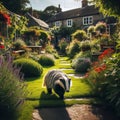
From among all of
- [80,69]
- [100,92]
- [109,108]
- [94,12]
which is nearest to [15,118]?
[109,108]

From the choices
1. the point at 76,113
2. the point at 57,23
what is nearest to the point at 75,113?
the point at 76,113

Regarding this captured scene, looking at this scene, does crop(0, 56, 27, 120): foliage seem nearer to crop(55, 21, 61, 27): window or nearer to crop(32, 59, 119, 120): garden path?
crop(32, 59, 119, 120): garden path

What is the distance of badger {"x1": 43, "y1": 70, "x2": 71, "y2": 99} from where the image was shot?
26.5 feet

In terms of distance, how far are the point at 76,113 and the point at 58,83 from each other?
1346 mm

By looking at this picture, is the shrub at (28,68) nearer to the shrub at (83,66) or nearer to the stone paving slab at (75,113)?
the shrub at (83,66)

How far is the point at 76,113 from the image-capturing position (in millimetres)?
7027

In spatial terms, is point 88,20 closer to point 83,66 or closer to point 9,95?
point 83,66

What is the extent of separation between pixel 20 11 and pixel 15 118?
51.5 metres

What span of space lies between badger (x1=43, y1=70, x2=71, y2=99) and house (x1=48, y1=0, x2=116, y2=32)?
3972cm

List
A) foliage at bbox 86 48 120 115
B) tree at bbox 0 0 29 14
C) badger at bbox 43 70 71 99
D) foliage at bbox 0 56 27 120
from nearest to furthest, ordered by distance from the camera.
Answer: foliage at bbox 0 56 27 120 → foliage at bbox 86 48 120 115 → badger at bbox 43 70 71 99 → tree at bbox 0 0 29 14

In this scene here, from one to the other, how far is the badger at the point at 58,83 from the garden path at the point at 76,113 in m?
0.71

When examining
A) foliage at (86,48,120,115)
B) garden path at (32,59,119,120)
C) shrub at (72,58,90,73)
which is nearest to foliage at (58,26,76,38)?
shrub at (72,58,90,73)

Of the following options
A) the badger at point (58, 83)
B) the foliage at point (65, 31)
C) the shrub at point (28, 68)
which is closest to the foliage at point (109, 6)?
the badger at point (58, 83)

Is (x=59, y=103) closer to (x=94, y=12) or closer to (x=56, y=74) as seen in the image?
(x=56, y=74)
